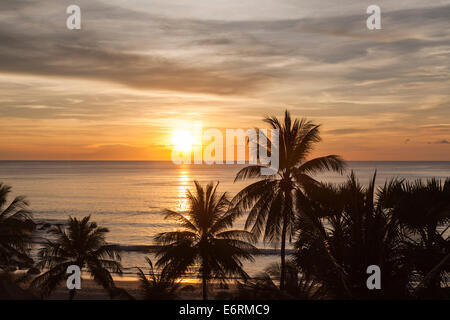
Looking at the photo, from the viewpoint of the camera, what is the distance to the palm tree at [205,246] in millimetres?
19031

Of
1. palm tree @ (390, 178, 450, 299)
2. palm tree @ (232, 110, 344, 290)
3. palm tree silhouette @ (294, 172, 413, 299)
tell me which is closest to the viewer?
palm tree silhouette @ (294, 172, 413, 299)

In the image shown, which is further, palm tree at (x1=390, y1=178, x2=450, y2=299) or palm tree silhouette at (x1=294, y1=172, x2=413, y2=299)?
palm tree at (x1=390, y1=178, x2=450, y2=299)

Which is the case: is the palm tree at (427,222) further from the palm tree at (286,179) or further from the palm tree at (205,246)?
the palm tree at (205,246)

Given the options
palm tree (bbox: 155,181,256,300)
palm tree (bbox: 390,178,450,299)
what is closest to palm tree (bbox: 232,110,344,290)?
palm tree (bbox: 155,181,256,300)

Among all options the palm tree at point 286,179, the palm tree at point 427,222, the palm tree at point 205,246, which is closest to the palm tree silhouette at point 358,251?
the palm tree at point 427,222

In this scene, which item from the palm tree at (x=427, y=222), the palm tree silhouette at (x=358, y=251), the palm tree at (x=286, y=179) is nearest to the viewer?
the palm tree silhouette at (x=358, y=251)

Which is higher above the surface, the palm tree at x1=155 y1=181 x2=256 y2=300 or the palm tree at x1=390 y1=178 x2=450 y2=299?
the palm tree at x1=390 y1=178 x2=450 y2=299

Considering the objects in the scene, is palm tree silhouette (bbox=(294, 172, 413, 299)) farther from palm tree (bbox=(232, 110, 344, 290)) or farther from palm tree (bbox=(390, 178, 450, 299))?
palm tree (bbox=(232, 110, 344, 290))

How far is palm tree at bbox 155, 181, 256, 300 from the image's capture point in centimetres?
1903
